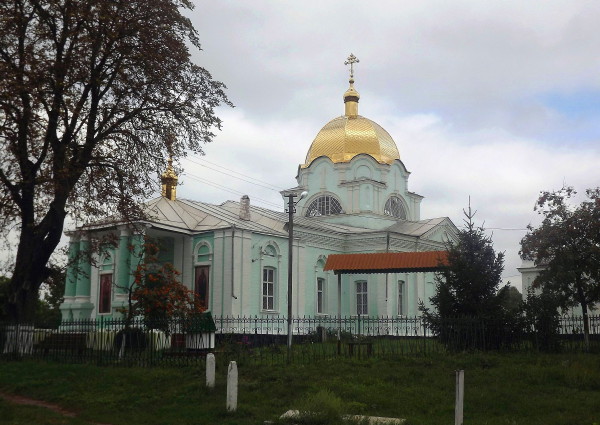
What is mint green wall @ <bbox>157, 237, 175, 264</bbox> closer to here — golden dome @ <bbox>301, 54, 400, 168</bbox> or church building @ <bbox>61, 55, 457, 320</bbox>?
church building @ <bbox>61, 55, 457, 320</bbox>

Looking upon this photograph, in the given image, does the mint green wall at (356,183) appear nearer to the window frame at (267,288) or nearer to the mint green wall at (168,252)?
the window frame at (267,288)

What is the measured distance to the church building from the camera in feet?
100

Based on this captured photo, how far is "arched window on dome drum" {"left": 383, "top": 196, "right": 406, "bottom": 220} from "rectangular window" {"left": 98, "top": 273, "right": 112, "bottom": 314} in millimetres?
16638

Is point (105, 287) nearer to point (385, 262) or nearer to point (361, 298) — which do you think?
point (361, 298)

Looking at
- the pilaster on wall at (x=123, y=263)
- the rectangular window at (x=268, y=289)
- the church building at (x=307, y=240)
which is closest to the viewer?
the pilaster on wall at (x=123, y=263)

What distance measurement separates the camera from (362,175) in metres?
39.9

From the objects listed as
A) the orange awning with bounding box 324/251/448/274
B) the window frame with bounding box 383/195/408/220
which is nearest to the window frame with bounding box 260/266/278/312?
the orange awning with bounding box 324/251/448/274

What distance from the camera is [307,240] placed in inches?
1351

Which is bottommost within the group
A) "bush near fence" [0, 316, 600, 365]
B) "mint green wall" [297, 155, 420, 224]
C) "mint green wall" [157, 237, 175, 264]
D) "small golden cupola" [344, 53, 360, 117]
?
"bush near fence" [0, 316, 600, 365]

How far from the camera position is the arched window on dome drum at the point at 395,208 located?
41438 millimetres

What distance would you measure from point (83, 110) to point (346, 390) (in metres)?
10.6

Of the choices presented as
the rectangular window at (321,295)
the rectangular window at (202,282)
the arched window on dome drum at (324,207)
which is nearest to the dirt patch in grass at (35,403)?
the rectangular window at (202,282)

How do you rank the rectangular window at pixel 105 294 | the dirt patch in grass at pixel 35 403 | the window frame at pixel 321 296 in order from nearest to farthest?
the dirt patch in grass at pixel 35 403 < the rectangular window at pixel 105 294 < the window frame at pixel 321 296

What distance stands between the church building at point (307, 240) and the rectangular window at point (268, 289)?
45 millimetres
